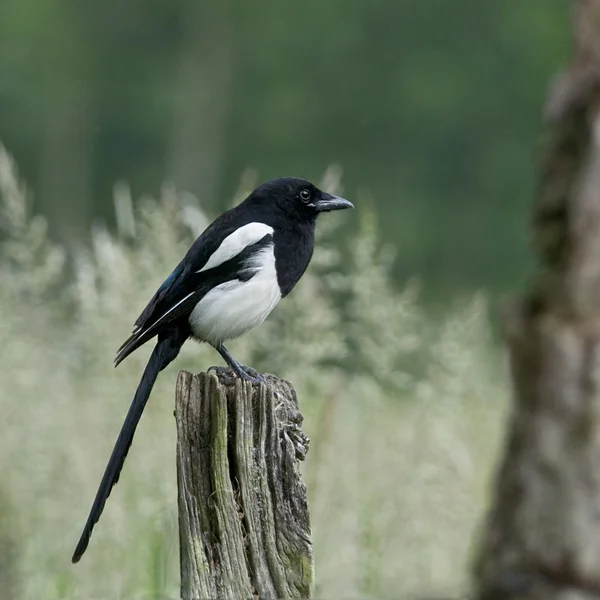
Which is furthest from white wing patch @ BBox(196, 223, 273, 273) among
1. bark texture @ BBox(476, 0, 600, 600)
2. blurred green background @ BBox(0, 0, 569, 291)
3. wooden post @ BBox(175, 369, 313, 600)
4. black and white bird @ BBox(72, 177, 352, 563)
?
blurred green background @ BBox(0, 0, 569, 291)

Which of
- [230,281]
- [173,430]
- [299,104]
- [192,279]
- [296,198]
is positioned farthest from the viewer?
[299,104]

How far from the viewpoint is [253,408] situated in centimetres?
230

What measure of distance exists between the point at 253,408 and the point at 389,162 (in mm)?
20326

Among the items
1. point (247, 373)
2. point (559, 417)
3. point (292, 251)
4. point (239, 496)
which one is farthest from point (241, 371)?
point (559, 417)

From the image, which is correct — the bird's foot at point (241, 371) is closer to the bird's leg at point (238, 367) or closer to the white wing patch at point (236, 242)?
the bird's leg at point (238, 367)

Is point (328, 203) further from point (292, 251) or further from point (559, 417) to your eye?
point (559, 417)

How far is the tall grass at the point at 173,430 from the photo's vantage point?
3.34 metres

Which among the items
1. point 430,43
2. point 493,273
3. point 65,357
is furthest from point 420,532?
point 430,43

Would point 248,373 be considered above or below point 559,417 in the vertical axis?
above

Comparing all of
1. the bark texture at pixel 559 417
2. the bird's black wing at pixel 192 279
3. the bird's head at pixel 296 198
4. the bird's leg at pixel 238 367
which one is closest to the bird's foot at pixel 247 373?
the bird's leg at pixel 238 367

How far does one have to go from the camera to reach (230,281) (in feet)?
12.1

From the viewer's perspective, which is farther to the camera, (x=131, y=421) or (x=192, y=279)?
(x=192, y=279)

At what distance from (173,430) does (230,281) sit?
0.47 meters

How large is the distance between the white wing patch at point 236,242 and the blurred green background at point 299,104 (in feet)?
54.0
